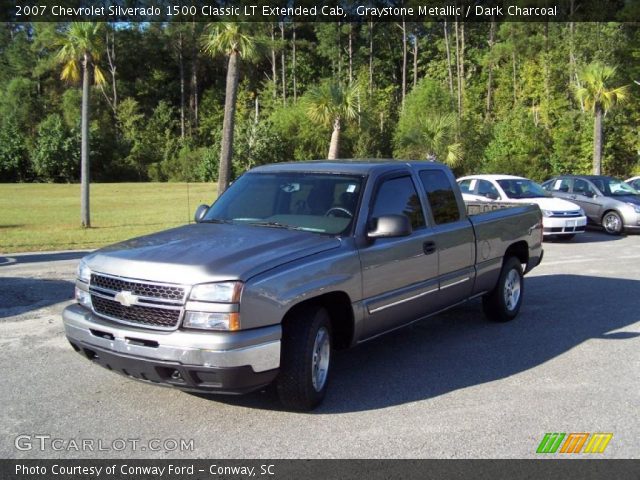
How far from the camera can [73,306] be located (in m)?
4.96

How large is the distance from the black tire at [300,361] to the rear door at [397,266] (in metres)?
0.65

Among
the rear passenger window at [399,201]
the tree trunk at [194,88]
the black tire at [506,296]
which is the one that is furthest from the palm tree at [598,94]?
the tree trunk at [194,88]

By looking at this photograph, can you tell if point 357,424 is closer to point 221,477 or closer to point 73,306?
point 221,477

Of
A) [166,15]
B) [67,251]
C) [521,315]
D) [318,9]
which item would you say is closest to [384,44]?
[318,9]

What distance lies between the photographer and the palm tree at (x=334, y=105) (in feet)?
82.8

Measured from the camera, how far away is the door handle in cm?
588

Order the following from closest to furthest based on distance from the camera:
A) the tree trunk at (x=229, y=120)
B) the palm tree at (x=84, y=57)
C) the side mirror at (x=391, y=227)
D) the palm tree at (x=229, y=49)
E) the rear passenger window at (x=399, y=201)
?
the side mirror at (x=391, y=227)
the rear passenger window at (x=399, y=201)
the palm tree at (x=229, y=49)
the tree trunk at (x=229, y=120)
the palm tree at (x=84, y=57)

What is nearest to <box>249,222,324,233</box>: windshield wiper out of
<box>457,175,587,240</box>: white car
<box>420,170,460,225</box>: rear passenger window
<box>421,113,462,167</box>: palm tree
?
<box>420,170,460,225</box>: rear passenger window

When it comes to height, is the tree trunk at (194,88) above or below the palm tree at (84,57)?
above

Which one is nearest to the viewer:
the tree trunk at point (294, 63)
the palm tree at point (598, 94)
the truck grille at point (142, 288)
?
the truck grille at point (142, 288)

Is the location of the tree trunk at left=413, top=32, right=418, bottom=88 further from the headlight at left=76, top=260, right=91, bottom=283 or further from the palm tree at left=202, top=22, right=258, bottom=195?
the headlight at left=76, top=260, right=91, bottom=283

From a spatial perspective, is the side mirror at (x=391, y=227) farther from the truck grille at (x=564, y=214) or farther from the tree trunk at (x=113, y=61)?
the tree trunk at (x=113, y=61)

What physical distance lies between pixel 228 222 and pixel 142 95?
253 feet

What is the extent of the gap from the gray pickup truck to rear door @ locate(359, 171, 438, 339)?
0.5 inches
